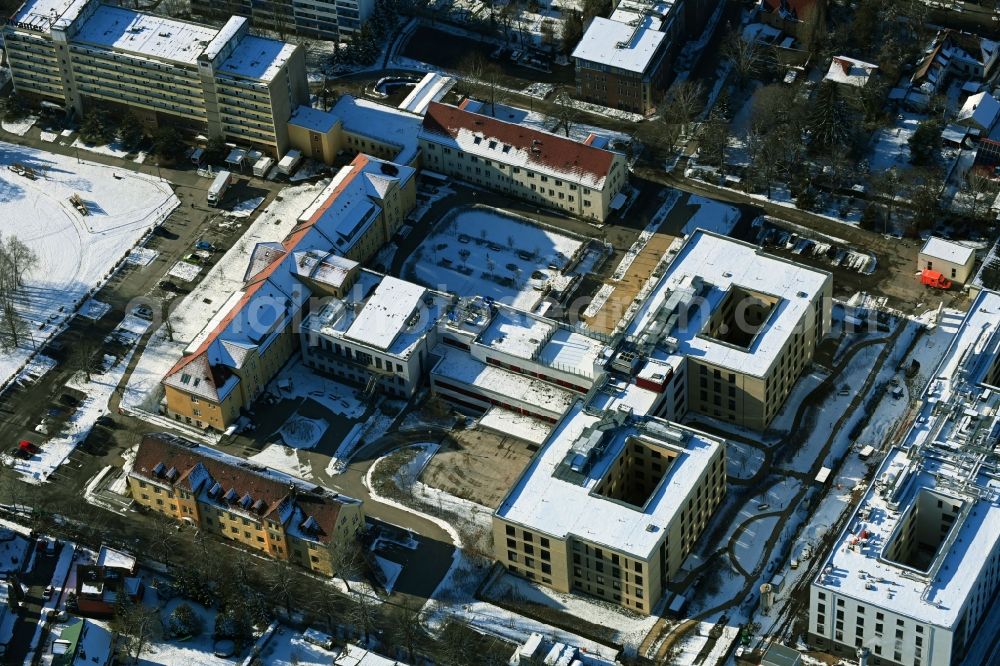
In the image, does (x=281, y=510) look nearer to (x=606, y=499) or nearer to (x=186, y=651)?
(x=186, y=651)

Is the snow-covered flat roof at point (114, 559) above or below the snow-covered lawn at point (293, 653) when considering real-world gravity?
above

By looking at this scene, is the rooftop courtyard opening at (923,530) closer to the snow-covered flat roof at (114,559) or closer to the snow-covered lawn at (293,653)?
the snow-covered lawn at (293,653)

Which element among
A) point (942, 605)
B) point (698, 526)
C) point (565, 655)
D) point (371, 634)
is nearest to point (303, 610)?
point (371, 634)

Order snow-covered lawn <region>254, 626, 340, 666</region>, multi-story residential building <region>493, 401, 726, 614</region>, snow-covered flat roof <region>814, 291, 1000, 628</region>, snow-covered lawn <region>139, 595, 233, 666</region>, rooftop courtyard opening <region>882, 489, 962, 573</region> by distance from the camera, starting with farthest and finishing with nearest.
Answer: multi-story residential building <region>493, 401, 726, 614</region> < snow-covered lawn <region>254, 626, 340, 666</region> < snow-covered lawn <region>139, 595, 233, 666</region> < rooftop courtyard opening <region>882, 489, 962, 573</region> < snow-covered flat roof <region>814, 291, 1000, 628</region>

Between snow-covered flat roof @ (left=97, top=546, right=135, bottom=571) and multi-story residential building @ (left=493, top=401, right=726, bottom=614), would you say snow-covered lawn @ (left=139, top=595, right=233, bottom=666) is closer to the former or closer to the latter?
snow-covered flat roof @ (left=97, top=546, right=135, bottom=571)

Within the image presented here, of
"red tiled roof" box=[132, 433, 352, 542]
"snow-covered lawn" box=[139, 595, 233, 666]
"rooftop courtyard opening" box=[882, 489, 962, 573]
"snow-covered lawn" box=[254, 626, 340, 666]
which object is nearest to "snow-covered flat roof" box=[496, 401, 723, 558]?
"red tiled roof" box=[132, 433, 352, 542]

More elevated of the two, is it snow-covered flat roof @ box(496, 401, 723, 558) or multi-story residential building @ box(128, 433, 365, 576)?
snow-covered flat roof @ box(496, 401, 723, 558)

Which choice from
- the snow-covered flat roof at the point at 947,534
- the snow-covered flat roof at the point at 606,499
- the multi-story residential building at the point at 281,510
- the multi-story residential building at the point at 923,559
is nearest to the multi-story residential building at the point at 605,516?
the snow-covered flat roof at the point at 606,499
